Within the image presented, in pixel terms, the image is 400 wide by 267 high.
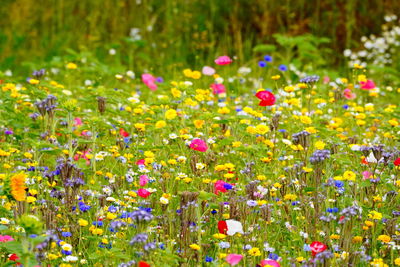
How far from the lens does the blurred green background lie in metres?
7.60

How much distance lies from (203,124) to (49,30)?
4997 mm

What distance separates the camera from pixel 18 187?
2514 millimetres

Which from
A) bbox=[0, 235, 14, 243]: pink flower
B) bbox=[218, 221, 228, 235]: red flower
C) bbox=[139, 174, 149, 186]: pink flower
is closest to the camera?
bbox=[0, 235, 14, 243]: pink flower

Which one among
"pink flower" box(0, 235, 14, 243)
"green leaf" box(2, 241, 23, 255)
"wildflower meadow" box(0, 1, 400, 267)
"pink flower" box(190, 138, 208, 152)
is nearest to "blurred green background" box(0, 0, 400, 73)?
"wildflower meadow" box(0, 1, 400, 267)

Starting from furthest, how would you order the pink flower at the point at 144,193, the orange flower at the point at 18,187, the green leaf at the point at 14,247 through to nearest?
the pink flower at the point at 144,193 → the orange flower at the point at 18,187 → the green leaf at the point at 14,247

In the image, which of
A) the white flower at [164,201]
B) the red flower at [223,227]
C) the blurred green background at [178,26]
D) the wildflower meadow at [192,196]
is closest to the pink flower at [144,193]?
the wildflower meadow at [192,196]

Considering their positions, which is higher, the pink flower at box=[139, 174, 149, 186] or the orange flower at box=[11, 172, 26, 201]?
the orange flower at box=[11, 172, 26, 201]

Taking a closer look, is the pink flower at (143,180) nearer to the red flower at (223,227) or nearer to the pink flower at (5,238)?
the red flower at (223,227)

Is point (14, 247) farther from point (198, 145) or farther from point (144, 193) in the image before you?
point (198, 145)

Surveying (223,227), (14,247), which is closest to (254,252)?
(223,227)

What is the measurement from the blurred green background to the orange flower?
4.81m

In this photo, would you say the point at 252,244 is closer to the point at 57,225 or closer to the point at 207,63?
the point at 57,225

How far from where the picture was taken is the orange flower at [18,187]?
2.49 meters

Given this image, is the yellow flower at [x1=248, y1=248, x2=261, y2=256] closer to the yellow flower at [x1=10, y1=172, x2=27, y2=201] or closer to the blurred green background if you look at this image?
the yellow flower at [x1=10, y1=172, x2=27, y2=201]
